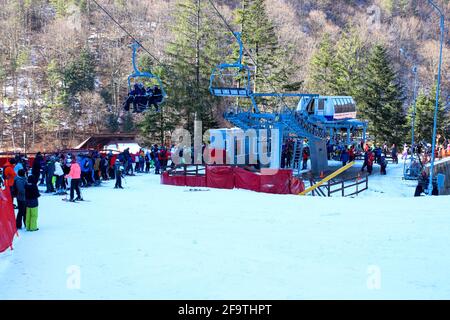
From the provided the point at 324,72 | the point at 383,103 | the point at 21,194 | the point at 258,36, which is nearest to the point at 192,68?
the point at 258,36

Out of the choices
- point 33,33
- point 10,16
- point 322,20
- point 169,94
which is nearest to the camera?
point 169,94

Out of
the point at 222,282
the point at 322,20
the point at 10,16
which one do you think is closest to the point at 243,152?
the point at 222,282

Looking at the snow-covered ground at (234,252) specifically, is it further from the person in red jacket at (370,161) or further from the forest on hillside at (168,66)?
the forest on hillside at (168,66)

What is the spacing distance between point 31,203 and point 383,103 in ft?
163

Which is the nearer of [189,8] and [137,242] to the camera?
[137,242]

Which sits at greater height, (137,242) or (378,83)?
(378,83)

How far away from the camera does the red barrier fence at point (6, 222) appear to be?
10406 millimetres

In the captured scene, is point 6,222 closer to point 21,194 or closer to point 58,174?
point 21,194

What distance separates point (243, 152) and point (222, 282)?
76.8ft

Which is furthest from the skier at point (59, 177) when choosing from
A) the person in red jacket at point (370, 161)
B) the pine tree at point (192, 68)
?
the pine tree at point (192, 68)

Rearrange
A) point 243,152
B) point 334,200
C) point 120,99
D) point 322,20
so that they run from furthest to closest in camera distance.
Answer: point 322,20 → point 120,99 → point 243,152 → point 334,200

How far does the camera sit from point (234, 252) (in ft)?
33.5

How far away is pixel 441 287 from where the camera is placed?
805 cm

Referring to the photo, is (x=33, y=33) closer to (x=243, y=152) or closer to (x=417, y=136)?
(x=417, y=136)
